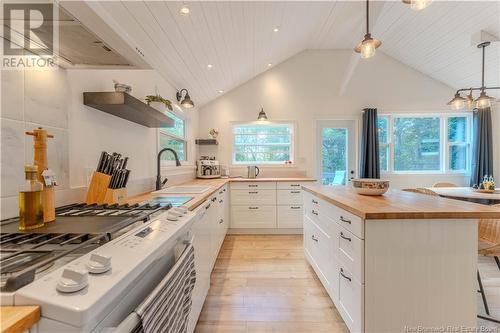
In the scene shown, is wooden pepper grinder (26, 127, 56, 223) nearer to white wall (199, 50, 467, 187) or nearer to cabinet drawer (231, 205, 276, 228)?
cabinet drawer (231, 205, 276, 228)

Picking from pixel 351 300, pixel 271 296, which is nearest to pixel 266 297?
pixel 271 296

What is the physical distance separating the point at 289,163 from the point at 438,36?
300 cm

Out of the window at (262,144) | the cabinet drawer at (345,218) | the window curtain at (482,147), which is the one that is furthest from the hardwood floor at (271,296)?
the window curtain at (482,147)

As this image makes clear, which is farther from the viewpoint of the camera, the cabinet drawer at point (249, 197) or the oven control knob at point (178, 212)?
the cabinet drawer at point (249, 197)

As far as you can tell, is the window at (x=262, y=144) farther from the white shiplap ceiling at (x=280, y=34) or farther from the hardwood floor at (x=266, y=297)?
the hardwood floor at (x=266, y=297)

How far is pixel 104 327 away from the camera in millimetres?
558

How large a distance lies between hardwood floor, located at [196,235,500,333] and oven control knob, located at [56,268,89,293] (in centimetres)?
150

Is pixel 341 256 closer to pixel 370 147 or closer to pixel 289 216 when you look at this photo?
pixel 289 216

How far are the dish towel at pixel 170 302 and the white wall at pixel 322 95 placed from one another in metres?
3.63

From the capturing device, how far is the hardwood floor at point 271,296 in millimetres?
1750

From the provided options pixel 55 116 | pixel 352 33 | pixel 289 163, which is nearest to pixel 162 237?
pixel 55 116

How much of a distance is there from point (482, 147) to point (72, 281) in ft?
20.0

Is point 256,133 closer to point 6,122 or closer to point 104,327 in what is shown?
point 6,122

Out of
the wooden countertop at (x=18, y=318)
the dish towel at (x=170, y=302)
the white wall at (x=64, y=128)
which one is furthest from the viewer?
the white wall at (x=64, y=128)
